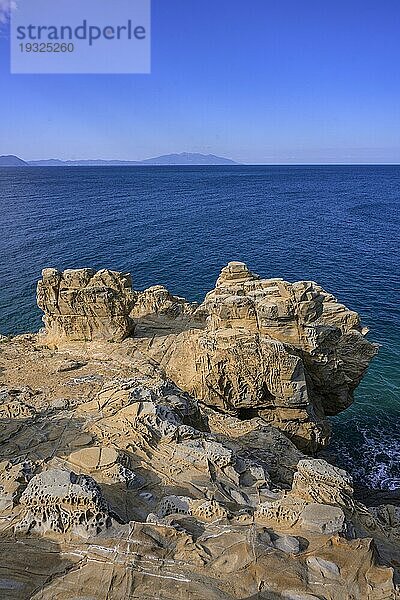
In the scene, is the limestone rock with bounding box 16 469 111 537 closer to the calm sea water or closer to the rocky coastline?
the rocky coastline

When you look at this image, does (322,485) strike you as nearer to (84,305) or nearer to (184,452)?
(184,452)

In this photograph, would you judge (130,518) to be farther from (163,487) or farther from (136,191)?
(136,191)

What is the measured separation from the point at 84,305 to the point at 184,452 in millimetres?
13144

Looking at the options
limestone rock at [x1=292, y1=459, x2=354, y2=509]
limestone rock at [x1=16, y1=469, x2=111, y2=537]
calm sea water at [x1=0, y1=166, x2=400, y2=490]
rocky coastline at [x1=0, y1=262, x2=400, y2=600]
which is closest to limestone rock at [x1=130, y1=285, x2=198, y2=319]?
rocky coastline at [x1=0, y1=262, x2=400, y2=600]

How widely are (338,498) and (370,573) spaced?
322cm

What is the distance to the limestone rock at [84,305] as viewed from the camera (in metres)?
23.8

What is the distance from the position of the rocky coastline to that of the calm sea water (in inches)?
205

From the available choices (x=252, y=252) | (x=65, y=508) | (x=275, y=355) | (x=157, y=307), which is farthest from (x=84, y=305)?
(x=252, y=252)

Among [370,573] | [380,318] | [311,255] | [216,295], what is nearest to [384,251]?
[311,255]

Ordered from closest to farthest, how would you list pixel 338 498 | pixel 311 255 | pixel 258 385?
pixel 338 498 → pixel 258 385 → pixel 311 255

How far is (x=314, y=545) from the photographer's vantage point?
8.33 meters

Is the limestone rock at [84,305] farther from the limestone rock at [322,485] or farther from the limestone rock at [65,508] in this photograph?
the limestone rock at [65,508]

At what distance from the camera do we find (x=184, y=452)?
12602 millimetres

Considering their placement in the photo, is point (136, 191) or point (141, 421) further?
point (136, 191)
